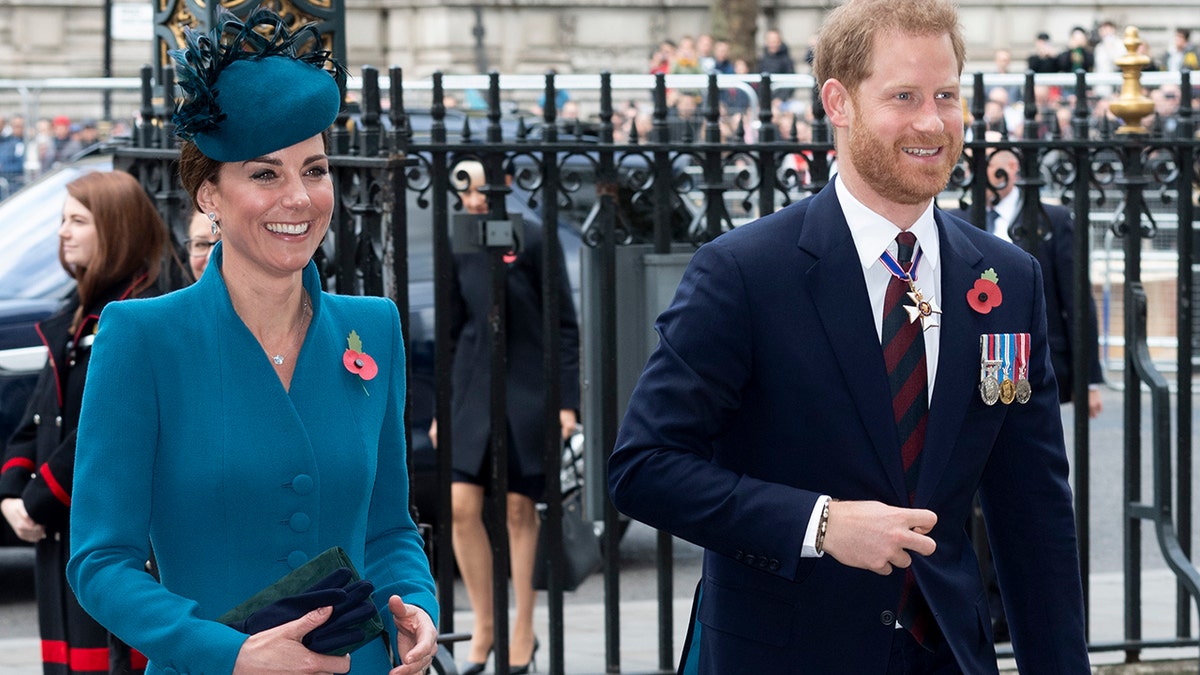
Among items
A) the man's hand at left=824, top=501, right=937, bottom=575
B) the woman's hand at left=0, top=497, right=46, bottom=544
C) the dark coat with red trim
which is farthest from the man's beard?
the woman's hand at left=0, top=497, right=46, bottom=544

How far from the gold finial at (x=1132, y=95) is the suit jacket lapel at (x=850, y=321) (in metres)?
3.38

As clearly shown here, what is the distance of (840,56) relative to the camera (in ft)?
10.3

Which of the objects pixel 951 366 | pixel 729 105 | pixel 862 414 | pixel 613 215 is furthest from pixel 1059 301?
pixel 729 105

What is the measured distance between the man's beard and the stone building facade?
1180 inches

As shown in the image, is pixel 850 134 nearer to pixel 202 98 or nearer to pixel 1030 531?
pixel 1030 531

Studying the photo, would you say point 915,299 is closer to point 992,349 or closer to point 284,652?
point 992,349

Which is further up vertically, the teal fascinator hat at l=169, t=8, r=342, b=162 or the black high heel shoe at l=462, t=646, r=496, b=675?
the teal fascinator hat at l=169, t=8, r=342, b=162

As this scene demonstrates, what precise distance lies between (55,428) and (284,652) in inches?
118

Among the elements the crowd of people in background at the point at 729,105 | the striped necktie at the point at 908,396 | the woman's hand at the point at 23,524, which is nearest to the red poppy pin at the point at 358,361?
the striped necktie at the point at 908,396

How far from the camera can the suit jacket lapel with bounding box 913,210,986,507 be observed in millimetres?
3021

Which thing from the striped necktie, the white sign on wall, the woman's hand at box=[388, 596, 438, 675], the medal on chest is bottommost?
the woman's hand at box=[388, 596, 438, 675]

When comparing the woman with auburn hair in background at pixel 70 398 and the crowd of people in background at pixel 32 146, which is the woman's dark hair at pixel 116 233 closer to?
the woman with auburn hair in background at pixel 70 398

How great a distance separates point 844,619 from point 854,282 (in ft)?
→ 1.78

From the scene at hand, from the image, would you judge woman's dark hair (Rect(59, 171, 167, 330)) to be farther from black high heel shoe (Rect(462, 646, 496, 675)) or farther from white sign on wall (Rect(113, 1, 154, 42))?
white sign on wall (Rect(113, 1, 154, 42))
